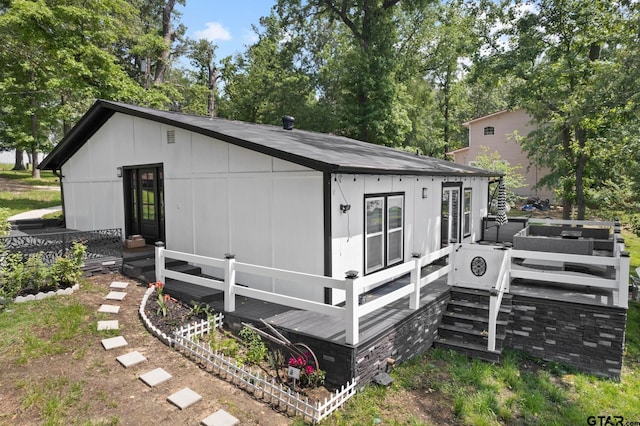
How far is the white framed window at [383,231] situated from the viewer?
733 cm

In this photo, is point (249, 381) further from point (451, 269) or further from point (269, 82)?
point (269, 82)

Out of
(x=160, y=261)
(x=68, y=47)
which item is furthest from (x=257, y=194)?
(x=68, y=47)

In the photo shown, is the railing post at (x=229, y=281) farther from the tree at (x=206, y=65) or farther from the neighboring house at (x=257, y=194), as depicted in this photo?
the tree at (x=206, y=65)

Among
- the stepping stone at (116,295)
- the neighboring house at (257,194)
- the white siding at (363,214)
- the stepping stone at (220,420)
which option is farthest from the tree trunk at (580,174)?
the stepping stone at (116,295)

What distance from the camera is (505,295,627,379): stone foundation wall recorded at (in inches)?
258

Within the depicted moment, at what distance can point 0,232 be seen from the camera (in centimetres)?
705

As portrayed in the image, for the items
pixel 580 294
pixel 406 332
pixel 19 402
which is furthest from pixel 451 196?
pixel 19 402

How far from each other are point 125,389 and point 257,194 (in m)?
3.71

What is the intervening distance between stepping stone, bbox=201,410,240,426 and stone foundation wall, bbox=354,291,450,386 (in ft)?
5.31

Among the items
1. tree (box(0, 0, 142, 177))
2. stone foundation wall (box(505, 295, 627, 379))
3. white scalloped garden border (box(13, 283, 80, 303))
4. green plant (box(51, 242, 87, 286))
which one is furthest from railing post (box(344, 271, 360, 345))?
tree (box(0, 0, 142, 177))

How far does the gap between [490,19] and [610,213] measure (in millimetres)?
9805

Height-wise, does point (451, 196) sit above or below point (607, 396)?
above

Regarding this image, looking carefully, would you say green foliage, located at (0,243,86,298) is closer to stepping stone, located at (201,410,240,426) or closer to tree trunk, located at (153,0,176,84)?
stepping stone, located at (201,410,240,426)

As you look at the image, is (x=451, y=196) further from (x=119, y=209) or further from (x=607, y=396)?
(x=119, y=209)
